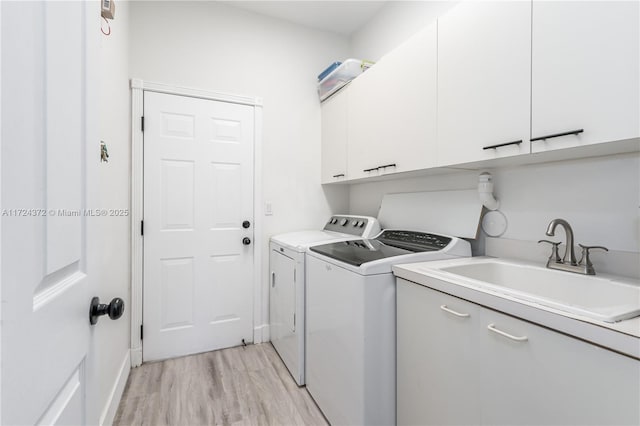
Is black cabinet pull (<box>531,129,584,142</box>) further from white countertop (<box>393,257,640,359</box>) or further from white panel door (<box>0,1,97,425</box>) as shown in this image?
white panel door (<box>0,1,97,425</box>)

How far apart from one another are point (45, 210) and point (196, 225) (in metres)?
1.96

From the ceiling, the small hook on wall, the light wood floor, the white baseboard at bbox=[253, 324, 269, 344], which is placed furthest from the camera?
the white baseboard at bbox=[253, 324, 269, 344]

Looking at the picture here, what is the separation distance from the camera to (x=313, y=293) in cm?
180

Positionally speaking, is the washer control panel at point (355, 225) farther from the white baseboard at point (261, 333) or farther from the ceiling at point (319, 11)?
the ceiling at point (319, 11)

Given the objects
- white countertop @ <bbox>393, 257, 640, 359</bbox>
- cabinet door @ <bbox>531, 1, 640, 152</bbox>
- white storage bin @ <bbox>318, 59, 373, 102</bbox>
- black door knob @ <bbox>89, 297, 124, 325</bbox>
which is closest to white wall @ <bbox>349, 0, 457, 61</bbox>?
white storage bin @ <bbox>318, 59, 373, 102</bbox>

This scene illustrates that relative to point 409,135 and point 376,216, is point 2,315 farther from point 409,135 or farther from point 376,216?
point 376,216

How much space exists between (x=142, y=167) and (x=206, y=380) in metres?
1.61

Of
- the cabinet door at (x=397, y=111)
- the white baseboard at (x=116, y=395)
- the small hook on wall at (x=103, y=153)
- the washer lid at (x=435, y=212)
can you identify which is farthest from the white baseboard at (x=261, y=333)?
the small hook on wall at (x=103, y=153)

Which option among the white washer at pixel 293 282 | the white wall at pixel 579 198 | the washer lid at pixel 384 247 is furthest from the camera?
the white washer at pixel 293 282

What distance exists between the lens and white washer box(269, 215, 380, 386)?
193 centimetres

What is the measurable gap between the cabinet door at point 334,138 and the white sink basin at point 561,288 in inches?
50.1

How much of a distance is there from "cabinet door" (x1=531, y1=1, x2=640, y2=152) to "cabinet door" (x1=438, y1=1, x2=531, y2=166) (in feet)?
0.17

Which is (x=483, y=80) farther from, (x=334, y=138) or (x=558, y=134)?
(x=334, y=138)

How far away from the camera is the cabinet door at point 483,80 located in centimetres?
117
